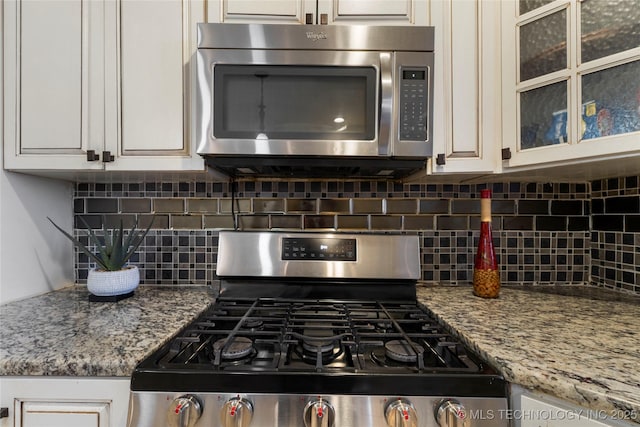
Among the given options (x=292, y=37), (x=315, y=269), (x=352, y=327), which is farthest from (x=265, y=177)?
(x=352, y=327)

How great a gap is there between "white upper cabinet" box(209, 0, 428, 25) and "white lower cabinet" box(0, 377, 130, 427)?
1.12 meters

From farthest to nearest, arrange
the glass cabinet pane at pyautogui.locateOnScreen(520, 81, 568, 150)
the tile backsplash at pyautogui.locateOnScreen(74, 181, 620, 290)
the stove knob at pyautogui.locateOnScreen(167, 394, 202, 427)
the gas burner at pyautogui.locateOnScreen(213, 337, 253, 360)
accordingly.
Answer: the tile backsplash at pyautogui.locateOnScreen(74, 181, 620, 290)
the glass cabinet pane at pyautogui.locateOnScreen(520, 81, 568, 150)
the gas burner at pyautogui.locateOnScreen(213, 337, 253, 360)
the stove knob at pyautogui.locateOnScreen(167, 394, 202, 427)

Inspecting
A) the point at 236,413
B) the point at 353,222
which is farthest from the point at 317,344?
the point at 353,222

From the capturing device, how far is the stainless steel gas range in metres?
A: 0.66

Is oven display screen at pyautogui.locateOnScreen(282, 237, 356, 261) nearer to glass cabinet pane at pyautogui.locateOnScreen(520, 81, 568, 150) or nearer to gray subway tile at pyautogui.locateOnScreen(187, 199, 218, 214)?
gray subway tile at pyautogui.locateOnScreen(187, 199, 218, 214)

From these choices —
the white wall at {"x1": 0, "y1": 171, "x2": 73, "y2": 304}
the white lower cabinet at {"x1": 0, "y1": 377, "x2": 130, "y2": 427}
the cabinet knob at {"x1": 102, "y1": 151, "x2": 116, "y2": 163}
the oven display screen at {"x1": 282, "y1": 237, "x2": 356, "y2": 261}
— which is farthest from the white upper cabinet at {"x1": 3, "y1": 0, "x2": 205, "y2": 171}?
the white lower cabinet at {"x1": 0, "y1": 377, "x2": 130, "y2": 427}

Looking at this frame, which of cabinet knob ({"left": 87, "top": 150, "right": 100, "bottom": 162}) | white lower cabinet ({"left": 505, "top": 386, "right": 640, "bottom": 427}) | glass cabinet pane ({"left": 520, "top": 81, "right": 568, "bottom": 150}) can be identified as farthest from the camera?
cabinet knob ({"left": 87, "top": 150, "right": 100, "bottom": 162})

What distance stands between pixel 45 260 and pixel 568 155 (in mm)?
1919

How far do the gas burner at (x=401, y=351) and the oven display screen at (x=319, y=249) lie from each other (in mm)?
459

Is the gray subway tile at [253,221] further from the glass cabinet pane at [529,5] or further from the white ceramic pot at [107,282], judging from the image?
the glass cabinet pane at [529,5]

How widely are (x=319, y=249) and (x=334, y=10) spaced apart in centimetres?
85

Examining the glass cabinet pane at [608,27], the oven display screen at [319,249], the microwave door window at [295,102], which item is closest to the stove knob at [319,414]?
the oven display screen at [319,249]

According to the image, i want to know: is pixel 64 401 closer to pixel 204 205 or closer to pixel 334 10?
pixel 204 205

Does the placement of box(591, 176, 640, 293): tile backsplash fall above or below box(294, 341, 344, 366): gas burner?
above
